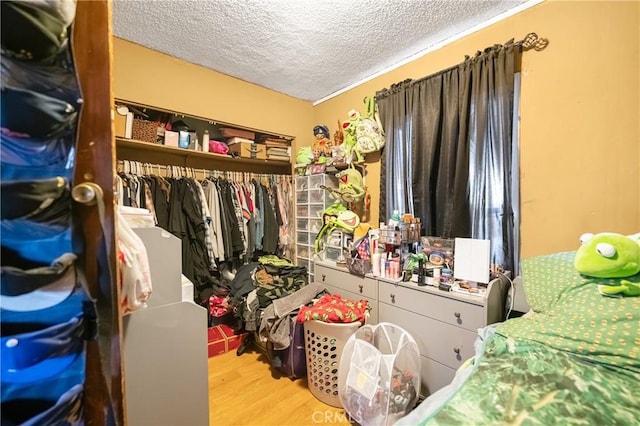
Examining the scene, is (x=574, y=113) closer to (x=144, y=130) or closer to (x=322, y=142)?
(x=322, y=142)

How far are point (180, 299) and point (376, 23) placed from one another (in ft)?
6.94

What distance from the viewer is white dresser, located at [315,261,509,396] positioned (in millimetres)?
1516

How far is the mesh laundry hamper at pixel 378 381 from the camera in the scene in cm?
138

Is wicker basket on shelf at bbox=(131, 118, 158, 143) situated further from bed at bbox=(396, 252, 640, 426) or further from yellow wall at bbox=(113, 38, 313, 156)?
bed at bbox=(396, 252, 640, 426)

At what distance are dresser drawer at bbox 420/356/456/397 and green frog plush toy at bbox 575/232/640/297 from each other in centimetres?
91

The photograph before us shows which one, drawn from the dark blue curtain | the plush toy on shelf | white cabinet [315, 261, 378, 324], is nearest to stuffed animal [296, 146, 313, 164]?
the plush toy on shelf

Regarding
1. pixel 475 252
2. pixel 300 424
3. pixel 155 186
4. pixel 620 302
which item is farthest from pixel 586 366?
pixel 155 186

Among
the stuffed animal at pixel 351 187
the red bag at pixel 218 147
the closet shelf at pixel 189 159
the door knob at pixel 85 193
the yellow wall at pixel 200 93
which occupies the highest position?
the yellow wall at pixel 200 93

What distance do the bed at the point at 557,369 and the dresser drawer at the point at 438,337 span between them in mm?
423

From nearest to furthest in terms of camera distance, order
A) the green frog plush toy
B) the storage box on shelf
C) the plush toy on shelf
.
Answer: the green frog plush toy → the storage box on shelf → the plush toy on shelf

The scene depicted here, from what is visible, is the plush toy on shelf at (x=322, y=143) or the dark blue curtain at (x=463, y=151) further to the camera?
the plush toy on shelf at (x=322, y=143)

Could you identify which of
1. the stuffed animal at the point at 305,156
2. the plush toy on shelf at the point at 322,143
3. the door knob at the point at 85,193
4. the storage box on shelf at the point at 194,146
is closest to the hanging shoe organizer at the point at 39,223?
the door knob at the point at 85,193

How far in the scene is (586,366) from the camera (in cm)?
87

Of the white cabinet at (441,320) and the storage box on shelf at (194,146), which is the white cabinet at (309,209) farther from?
the white cabinet at (441,320)
